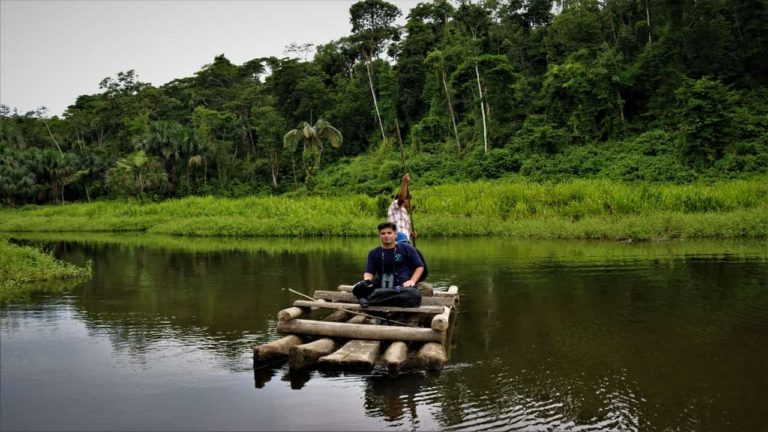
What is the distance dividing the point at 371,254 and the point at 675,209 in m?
18.8

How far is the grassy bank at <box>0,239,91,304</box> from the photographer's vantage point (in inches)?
488

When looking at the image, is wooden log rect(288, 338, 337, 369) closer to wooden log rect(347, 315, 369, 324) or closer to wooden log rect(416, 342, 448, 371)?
wooden log rect(416, 342, 448, 371)

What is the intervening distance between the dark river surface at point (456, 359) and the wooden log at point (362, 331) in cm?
43

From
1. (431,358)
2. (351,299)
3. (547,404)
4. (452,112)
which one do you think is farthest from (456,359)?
(452,112)

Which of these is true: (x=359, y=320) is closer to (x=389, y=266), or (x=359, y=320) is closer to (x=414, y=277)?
(x=389, y=266)

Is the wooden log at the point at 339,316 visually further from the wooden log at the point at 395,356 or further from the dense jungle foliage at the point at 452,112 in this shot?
the dense jungle foliage at the point at 452,112

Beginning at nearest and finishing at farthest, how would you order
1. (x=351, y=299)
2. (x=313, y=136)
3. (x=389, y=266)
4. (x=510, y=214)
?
(x=389, y=266)
(x=351, y=299)
(x=510, y=214)
(x=313, y=136)

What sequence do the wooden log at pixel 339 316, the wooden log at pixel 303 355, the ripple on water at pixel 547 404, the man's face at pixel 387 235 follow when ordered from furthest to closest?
the wooden log at pixel 339 316, the man's face at pixel 387 235, the wooden log at pixel 303 355, the ripple on water at pixel 547 404

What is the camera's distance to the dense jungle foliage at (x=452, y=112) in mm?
32250

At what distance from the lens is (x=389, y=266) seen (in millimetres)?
7742

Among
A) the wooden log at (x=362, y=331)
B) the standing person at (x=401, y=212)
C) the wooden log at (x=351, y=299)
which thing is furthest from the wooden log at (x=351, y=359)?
the standing person at (x=401, y=212)

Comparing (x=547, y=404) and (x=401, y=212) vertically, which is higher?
(x=401, y=212)

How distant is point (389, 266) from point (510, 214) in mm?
18460

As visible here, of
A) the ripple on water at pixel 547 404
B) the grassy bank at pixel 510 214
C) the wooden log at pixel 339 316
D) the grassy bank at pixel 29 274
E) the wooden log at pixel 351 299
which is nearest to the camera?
the ripple on water at pixel 547 404
